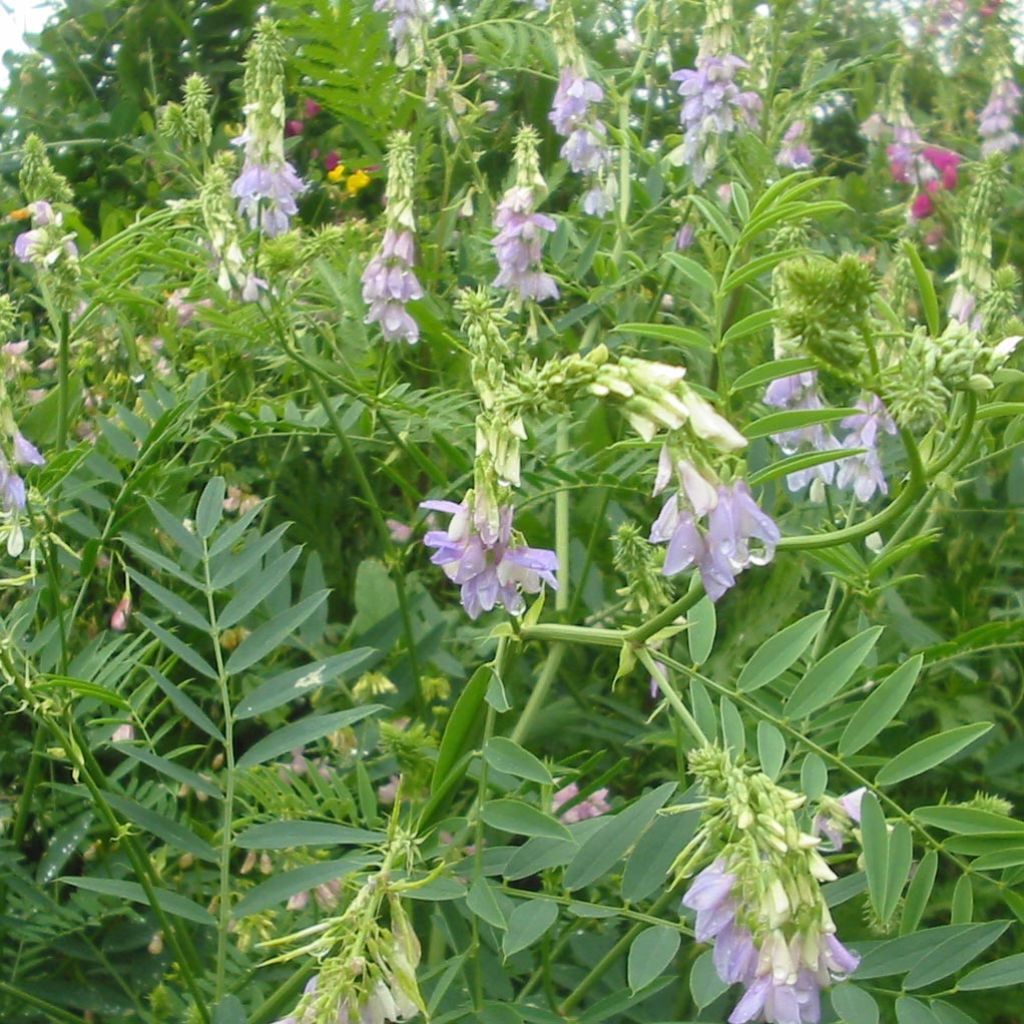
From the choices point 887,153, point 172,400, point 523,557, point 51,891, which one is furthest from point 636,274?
point 887,153

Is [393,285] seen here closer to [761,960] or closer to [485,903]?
[485,903]

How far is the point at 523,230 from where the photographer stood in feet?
4.61

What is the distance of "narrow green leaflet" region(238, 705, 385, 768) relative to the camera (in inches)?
35.5

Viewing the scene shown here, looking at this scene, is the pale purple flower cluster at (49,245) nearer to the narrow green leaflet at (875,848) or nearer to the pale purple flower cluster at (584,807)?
the pale purple flower cluster at (584,807)

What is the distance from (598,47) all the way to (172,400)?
1.18 m

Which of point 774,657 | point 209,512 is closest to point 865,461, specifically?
point 774,657

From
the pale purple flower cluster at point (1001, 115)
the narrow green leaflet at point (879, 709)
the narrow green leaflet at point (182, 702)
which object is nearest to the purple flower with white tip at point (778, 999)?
the narrow green leaflet at point (879, 709)

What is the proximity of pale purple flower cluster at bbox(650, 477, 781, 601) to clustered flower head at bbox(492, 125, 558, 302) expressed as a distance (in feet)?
2.59

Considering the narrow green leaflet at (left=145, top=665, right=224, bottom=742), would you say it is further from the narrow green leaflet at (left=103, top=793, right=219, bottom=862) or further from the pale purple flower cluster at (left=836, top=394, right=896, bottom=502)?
the pale purple flower cluster at (left=836, top=394, right=896, bottom=502)

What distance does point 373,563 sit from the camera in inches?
54.2

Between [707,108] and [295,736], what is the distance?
1032mm

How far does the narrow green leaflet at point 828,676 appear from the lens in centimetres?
84

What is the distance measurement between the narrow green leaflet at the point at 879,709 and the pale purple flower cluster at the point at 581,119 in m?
0.95

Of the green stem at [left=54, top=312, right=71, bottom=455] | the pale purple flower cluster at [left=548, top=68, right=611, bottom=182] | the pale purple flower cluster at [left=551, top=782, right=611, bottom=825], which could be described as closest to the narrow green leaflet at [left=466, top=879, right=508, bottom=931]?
the pale purple flower cluster at [left=551, top=782, right=611, bottom=825]
